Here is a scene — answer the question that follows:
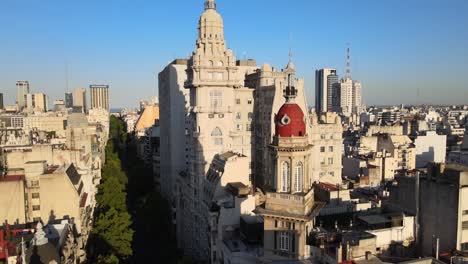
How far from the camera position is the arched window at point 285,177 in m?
32.5

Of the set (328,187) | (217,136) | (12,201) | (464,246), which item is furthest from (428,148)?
(12,201)

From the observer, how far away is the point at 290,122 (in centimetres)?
3203

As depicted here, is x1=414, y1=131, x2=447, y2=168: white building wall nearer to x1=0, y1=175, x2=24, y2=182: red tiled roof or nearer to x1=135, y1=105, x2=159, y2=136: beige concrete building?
x1=135, y1=105, x2=159, y2=136: beige concrete building

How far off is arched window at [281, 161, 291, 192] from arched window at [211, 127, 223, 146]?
2509 cm

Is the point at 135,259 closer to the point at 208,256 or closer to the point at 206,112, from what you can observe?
the point at 208,256

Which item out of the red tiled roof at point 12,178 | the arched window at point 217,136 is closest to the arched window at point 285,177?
the arched window at point 217,136

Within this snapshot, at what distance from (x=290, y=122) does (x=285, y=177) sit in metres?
4.46

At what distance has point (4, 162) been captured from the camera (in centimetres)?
5653

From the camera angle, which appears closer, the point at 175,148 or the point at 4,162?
the point at 4,162

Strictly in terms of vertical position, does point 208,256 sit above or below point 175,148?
below

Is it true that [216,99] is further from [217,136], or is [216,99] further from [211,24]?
[211,24]

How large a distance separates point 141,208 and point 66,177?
76.0ft

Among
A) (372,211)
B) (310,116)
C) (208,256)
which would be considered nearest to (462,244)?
(372,211)

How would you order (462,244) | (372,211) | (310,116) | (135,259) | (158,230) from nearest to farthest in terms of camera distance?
1. (462,244)
2. (372,211)
3. (135,259)
4. (158,230)
5. (310,116)
